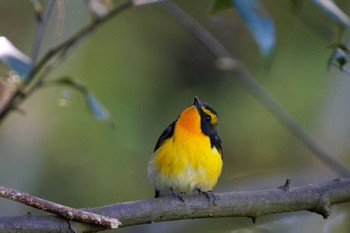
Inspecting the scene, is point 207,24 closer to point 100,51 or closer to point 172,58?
point 172,58

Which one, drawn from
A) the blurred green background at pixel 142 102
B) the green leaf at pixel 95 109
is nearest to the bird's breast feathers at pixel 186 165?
the green leaf at pixel 95 109

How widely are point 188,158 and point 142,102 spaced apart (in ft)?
10.7

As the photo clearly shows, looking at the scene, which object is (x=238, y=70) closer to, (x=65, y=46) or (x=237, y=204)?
(x=237, y=204)

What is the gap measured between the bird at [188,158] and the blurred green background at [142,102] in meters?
2.67

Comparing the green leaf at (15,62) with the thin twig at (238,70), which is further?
the thin twig at (238,70)

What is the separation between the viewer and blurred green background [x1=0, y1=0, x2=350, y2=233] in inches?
279

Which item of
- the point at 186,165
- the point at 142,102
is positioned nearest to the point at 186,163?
the point at 186,165

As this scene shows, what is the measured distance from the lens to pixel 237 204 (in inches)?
136

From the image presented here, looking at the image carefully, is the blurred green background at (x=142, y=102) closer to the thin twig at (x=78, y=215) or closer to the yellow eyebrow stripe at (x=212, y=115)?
the yellow eyebrow stripe at (x=212, y=115)

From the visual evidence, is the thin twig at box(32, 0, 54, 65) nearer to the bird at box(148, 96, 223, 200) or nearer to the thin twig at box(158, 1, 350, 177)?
the thin twig at box(158, 1, 350, 177)

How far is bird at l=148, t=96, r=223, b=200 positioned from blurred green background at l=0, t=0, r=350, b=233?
2.67m

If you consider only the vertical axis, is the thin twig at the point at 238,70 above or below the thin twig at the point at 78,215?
above

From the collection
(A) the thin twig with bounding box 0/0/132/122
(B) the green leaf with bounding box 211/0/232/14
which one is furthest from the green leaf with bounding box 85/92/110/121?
(B) the green leaf with bounding box 211/0/232/14

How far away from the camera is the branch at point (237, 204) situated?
A: 3244 mm
